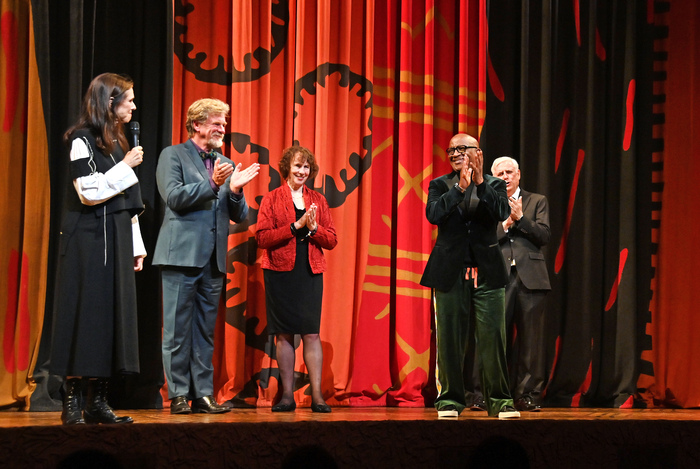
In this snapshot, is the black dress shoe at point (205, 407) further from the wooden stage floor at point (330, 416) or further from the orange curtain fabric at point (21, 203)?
the orange curtain fabric at point (21, 203)

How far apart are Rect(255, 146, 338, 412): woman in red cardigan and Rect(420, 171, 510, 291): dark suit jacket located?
31.4 inches

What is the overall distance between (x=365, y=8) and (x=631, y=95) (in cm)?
208

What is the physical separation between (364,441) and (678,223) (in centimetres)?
369

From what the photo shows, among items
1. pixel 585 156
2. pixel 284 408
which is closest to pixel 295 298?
pixel 284 408

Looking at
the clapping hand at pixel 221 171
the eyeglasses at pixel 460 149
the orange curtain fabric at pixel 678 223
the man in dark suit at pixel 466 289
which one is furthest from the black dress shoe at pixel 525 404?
the clapping hand at pixel 221 171

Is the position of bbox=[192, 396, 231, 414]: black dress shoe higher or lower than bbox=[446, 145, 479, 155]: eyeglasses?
lower

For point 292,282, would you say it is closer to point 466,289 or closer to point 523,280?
point 466,289

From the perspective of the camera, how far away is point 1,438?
2.25m

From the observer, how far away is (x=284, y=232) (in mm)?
4051

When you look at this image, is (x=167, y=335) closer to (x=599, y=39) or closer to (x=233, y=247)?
(x=233, y=247)

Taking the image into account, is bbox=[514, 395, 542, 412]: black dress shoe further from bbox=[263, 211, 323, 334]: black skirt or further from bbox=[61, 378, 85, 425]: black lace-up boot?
bbox=[61, 378, 85, 425]: black lace-up boot

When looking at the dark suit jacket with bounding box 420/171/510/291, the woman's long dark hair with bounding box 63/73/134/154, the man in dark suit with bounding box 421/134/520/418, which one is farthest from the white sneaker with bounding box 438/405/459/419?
the woman's long dark hair with bounding box 63/73/134/154

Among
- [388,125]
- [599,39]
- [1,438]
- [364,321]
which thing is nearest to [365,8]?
[388,125]

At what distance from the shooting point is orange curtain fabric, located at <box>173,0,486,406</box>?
14.9 ft
